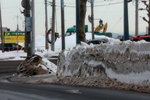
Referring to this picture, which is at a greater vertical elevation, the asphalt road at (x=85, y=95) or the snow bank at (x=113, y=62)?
the snow bank at (x=113, y=62)

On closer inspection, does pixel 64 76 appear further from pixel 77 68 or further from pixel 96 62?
pixel 96 62

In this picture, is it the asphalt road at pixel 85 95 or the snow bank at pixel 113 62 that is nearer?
the asphalt road at pixel 85 95

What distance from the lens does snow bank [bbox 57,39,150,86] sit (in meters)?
13.9

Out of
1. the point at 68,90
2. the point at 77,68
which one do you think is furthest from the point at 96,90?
the point at 77,68

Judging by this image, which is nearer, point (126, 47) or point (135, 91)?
point (135, 91)

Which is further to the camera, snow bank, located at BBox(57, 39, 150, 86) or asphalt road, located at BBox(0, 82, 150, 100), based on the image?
snow bank, located at BBox(57, 39, 150, 86)

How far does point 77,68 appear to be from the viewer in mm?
17203

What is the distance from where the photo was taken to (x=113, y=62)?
15.2m

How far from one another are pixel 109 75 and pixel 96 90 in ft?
4.37

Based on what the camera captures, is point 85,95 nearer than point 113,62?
Yes

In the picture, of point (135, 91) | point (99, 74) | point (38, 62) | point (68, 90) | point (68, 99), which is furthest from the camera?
point (38, 62)

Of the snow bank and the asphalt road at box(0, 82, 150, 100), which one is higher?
the snow bank

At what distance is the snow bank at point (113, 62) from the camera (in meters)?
13.9

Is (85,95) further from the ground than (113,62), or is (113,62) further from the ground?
(113,62)
